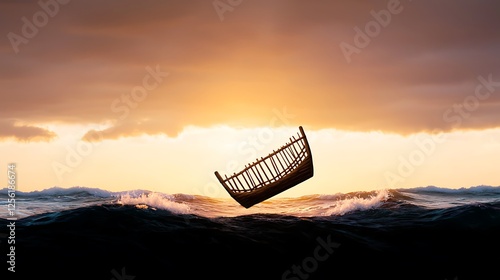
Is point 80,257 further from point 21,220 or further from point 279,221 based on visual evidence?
point 279,221

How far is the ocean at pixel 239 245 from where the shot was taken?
18547 millimetres

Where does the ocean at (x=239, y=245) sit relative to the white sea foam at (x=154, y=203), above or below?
below

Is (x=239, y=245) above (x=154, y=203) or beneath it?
beneath

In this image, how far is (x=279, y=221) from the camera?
81.6ft

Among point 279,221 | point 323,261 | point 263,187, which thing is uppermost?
point 263,187

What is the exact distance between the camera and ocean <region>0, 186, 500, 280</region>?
1855 cm

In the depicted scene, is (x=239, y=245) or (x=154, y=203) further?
(x=154, y=203)

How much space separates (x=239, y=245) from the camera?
→ 68.1 feet

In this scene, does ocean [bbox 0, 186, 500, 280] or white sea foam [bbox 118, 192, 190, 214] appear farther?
white sea foam [bbox 118, 192, 190, 214]

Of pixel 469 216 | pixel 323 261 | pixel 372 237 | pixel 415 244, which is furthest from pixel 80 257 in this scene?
pixel 469 216

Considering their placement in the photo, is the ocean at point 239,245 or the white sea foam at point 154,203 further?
the white sea foam at point 154,203

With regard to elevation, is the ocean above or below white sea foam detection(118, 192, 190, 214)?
below

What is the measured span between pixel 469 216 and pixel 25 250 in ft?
76.4

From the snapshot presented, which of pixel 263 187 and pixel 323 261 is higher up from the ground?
pixel 263 187
